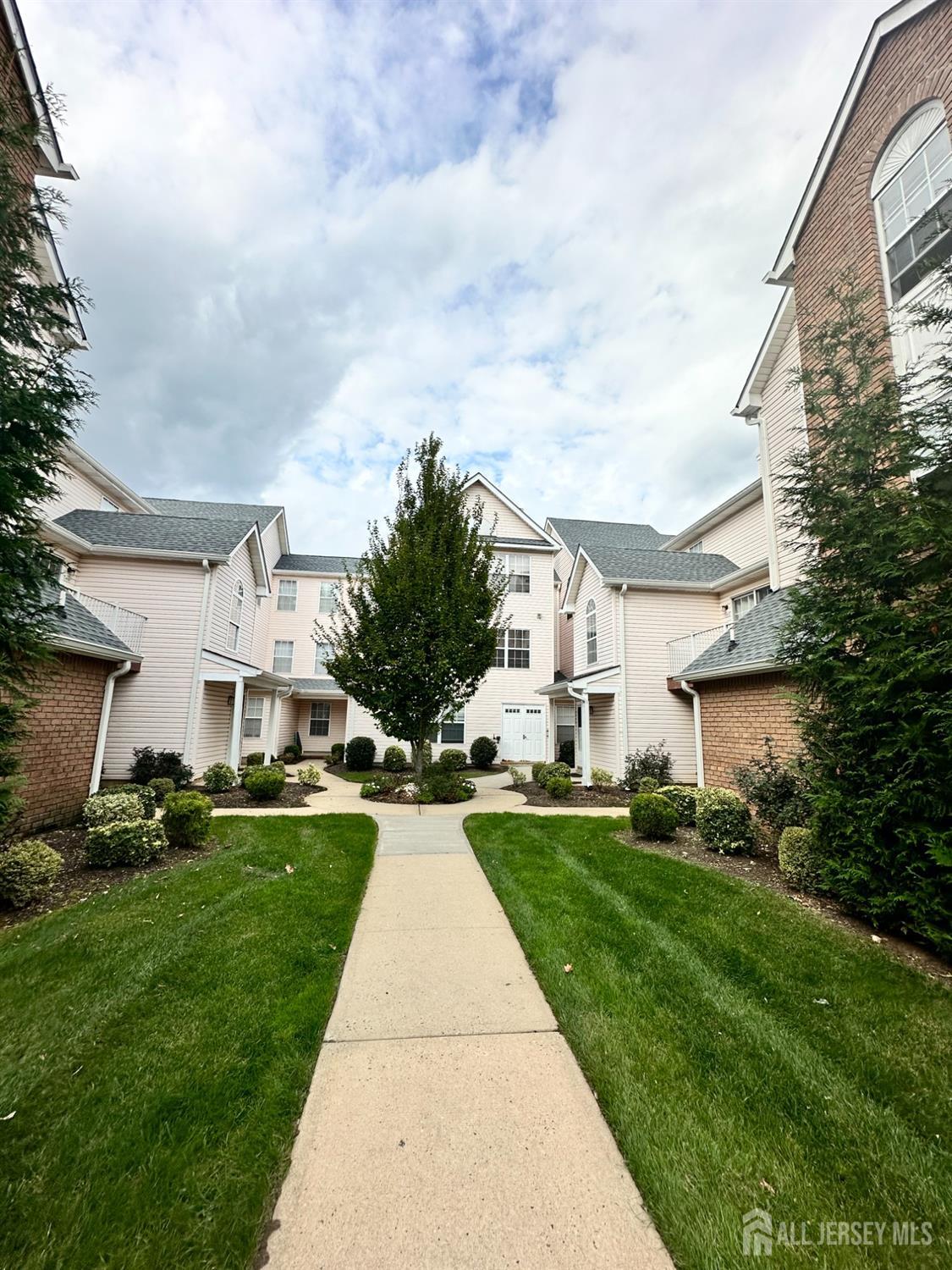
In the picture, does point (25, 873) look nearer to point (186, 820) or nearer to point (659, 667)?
point (186, 820)

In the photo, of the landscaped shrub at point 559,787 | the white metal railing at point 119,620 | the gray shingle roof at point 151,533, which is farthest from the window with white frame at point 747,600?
the white metal railing at point 119,620

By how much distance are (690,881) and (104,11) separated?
12798mm

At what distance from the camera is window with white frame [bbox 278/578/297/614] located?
2380cm

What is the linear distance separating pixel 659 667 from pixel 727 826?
7.97m

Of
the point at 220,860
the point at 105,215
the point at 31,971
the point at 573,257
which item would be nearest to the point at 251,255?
the point at 105,215

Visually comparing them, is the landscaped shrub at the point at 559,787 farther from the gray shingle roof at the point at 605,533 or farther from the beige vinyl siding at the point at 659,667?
the gray shingle roof at the point at 605,533

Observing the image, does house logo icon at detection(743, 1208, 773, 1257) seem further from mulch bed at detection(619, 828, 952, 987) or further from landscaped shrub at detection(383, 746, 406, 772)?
landscaped shrub at detection(383, 746, 406, 772)

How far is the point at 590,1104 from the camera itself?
255cm

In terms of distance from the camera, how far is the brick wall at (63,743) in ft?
26.7

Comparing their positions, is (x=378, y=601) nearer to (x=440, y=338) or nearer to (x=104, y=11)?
(x=440, y=338)

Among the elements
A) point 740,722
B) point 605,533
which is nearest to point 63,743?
point 740,722

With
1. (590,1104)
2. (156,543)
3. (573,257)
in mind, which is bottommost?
(590,1104)

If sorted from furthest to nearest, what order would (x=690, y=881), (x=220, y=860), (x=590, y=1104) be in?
1. (x=220, y=860)
2. (x=690, y=881)
3. (x=590, y=1104)

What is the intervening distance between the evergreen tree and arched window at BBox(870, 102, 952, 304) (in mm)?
2755
